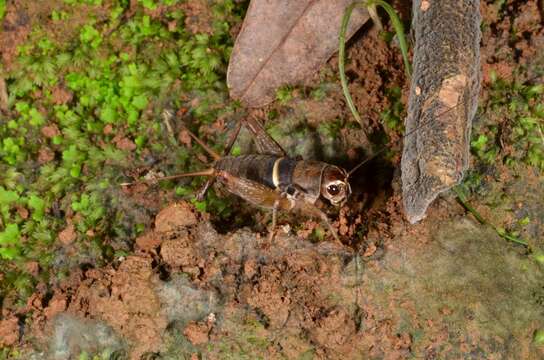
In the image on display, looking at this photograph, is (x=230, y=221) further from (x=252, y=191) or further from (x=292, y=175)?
(x=292, y=175)

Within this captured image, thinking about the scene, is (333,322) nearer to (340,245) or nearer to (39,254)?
(340,245)

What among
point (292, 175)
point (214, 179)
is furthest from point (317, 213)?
point (214, 179)

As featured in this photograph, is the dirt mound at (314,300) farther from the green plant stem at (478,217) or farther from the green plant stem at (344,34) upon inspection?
the green plant stem at (344,34)

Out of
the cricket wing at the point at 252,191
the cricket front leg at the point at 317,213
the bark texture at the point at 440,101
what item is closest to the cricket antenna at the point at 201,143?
the cricket wing at the point at 252,191

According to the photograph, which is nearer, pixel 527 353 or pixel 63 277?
pixel 527 353

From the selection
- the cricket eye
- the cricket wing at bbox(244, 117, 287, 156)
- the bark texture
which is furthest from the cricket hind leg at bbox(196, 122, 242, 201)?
the bark texture

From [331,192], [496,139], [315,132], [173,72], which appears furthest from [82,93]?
[496,139]

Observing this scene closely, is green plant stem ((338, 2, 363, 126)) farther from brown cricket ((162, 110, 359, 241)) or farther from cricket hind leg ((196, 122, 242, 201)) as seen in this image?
cricket hind leg ((196, 122, 242, 201))
